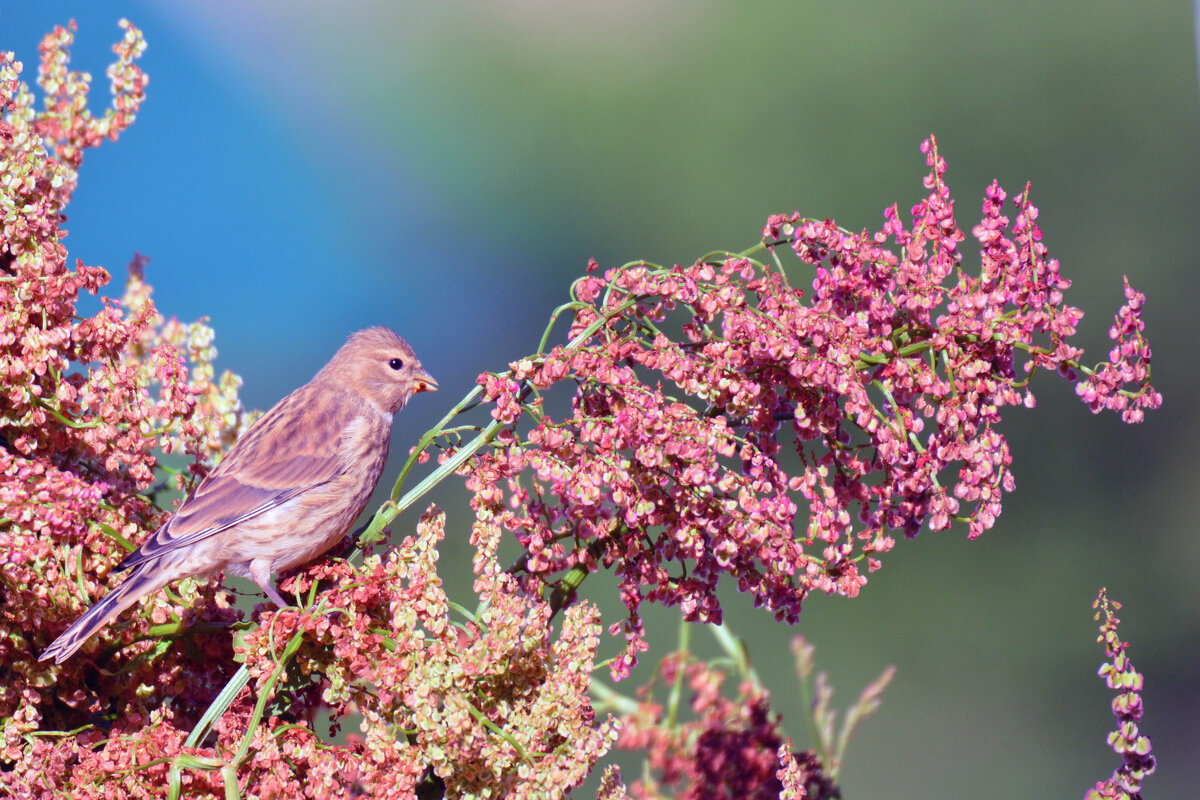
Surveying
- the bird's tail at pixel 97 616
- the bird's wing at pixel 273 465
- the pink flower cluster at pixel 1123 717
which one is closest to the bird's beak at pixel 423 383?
the bird's wing at pixel 273 465

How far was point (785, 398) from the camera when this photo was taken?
1.06 m

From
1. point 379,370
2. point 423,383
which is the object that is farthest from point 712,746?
point 379,370

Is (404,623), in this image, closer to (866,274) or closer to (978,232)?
(866,274)

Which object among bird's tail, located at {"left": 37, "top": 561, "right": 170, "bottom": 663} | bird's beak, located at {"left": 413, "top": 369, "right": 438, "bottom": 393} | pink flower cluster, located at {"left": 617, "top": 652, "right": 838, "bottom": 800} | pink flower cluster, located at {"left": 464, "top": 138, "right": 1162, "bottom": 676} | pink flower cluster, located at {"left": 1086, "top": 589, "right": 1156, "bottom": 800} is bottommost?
bird's tail, located at {"left": 37, "top": 561, "right": 170, "bottom": 663}

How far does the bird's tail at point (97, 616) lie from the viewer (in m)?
1.02

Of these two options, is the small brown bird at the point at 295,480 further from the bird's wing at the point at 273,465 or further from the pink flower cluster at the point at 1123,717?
the pink flower cluster at the point at 1123,717

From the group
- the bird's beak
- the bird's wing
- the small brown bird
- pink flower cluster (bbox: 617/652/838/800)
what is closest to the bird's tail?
the small brown bird

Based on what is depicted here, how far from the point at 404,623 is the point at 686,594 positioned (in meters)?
0.29

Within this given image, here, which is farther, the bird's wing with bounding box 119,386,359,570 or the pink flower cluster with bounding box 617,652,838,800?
the bird's wing with bounding box 119,386,359,570

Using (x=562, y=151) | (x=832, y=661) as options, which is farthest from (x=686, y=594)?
(x=562, y=151)

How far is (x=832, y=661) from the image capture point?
5320mm

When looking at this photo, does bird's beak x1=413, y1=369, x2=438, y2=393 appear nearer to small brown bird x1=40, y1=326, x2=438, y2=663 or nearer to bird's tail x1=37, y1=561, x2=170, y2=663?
Result: small brown bird x1=40, y1=326, x2=438, y2=663

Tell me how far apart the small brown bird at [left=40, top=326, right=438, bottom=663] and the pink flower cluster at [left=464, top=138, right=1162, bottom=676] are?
512 millimetres

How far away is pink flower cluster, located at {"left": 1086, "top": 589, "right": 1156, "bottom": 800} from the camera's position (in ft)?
3.10
